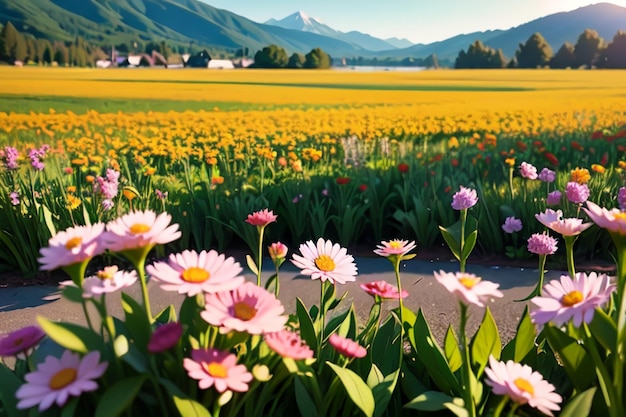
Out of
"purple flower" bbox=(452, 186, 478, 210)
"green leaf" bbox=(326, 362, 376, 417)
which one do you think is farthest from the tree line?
"green leaf" bbox=(326, 362, 376, 417)

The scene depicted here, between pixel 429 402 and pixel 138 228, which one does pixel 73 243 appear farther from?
pixel 429 402

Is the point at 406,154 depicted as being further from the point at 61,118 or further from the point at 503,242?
the point at 61,118

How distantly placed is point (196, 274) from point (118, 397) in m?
0.17

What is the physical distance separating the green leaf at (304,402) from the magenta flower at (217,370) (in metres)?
0.20

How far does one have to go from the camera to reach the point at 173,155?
3.58 meters

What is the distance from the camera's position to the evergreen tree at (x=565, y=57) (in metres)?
5.69

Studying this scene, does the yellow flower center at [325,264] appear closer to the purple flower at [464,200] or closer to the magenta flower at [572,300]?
the magenta flower at [572,300]

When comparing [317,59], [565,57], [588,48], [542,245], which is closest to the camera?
[542,245]

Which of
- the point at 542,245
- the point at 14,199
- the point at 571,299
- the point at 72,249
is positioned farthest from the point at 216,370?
the point at 14,199

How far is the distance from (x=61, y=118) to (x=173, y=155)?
109 cm

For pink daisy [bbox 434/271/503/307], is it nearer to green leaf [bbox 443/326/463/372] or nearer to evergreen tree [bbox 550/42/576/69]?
green leaf [bbox 443/326/463/372]

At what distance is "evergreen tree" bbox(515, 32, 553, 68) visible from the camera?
5573 millimetres

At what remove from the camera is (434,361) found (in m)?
0.92

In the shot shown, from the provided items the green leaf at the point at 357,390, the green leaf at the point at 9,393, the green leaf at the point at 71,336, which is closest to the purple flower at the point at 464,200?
the green leaf at the point at 357,390
